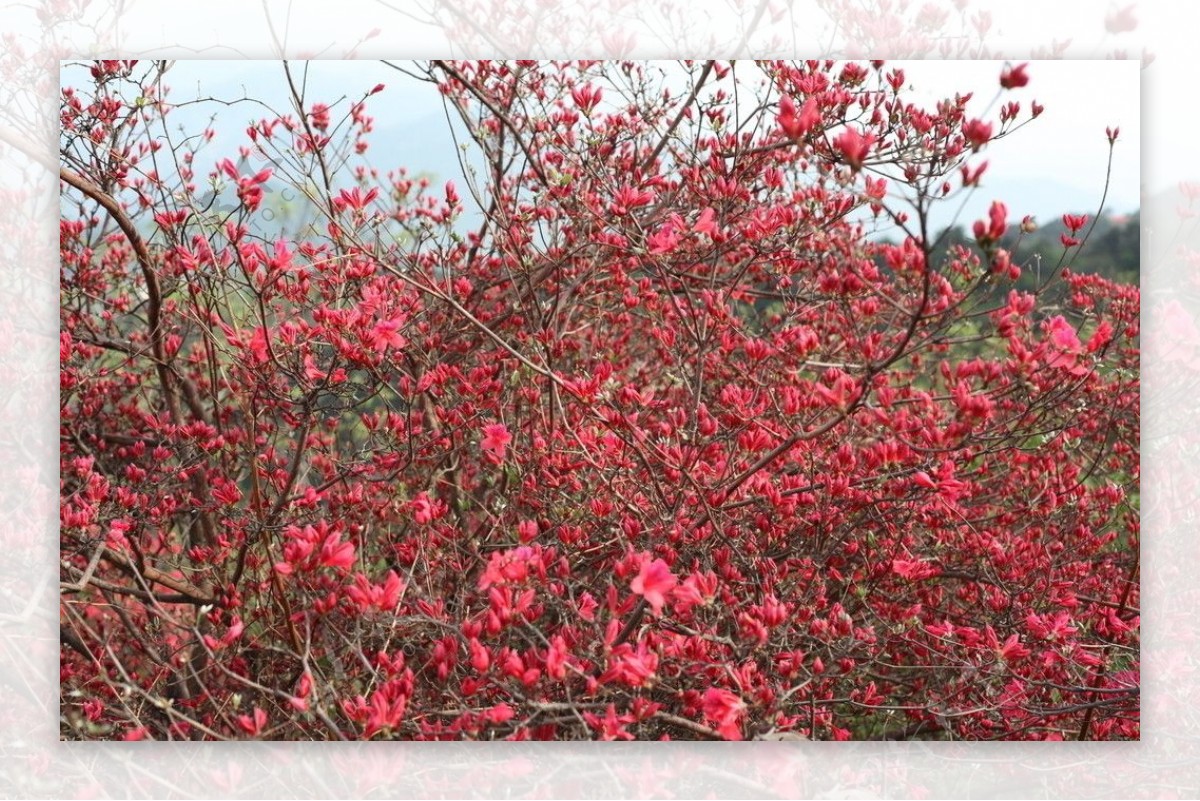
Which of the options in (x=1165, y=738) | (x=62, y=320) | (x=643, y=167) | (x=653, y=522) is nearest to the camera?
(x=653, y=522)

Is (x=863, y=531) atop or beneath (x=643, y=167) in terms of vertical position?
beneath

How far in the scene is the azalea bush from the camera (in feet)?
5.64

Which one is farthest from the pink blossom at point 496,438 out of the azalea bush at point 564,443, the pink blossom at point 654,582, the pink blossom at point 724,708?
the pink blossom at point 724,708

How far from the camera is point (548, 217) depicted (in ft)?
7.36

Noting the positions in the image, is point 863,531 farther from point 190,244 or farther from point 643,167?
point 190,244

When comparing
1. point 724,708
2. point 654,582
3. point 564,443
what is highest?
point 564,443

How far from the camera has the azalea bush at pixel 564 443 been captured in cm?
172

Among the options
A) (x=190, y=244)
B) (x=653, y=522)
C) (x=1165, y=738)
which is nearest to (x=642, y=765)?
(x=653, y=522)

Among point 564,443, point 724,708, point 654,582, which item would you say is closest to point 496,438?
point 564,443

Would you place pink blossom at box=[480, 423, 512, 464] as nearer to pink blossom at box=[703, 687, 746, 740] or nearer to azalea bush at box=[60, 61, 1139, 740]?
azalea bush at box=[60, 61, 1139, 740]

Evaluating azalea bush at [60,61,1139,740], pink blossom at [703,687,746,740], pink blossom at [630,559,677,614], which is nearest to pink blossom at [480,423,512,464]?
azalea bush at [60,61,1139,740]

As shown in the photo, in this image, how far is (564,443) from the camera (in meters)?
2.05

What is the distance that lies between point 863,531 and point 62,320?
1.70 meters

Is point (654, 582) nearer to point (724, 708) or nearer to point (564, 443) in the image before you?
point (724, 708)
